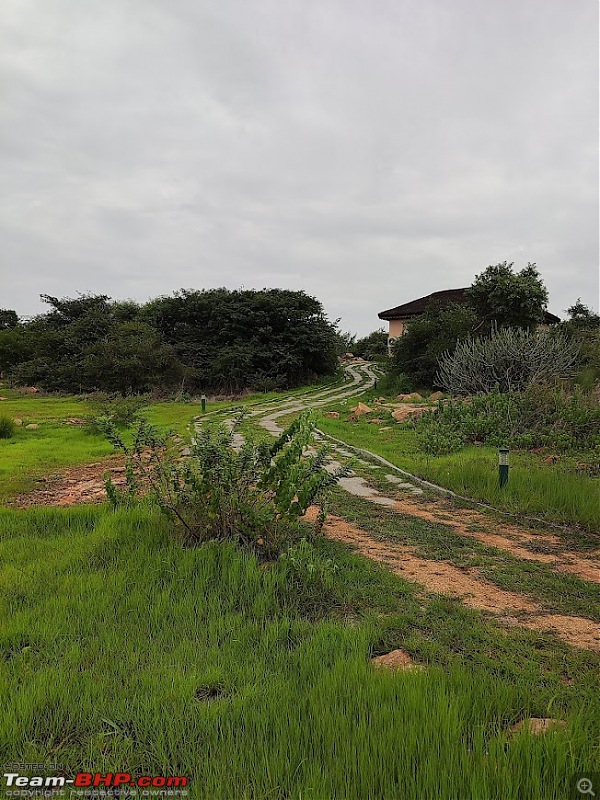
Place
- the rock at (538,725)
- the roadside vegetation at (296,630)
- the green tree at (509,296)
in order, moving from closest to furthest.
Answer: the roadside vegetation at (296,630) → the rock at (538,725) → the green tree at (509,296)

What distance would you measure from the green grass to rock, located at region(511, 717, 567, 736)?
0.05 meters

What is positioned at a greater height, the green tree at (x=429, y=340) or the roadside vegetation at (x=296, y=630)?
the green tree at (x=429, y=340)

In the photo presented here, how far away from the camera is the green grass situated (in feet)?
6.22

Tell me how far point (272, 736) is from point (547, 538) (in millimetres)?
3995

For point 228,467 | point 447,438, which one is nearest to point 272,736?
point 228,467

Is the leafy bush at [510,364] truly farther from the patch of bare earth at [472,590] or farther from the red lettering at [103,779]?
the red lettering at [103,779]

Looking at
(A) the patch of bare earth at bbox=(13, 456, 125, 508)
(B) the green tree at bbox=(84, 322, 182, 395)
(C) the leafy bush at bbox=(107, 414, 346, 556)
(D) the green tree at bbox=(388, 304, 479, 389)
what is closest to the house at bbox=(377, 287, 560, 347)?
(D) the green tree at bbox=(388, 304, 479, 389)

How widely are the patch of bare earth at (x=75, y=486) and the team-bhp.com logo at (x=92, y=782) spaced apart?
4343 mm

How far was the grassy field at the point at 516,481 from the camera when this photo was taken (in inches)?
226

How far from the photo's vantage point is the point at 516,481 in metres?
6.57

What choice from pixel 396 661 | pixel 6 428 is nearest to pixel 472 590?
pixel 396 661

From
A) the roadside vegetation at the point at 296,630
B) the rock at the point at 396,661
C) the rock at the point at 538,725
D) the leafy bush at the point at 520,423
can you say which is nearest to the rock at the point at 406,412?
the leafy bush at the point at 520,423

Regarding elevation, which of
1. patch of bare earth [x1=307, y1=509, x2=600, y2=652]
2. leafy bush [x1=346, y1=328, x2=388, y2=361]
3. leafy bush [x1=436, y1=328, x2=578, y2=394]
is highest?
leafy bush [x1=346, y1=328, x2=388, y2=361]

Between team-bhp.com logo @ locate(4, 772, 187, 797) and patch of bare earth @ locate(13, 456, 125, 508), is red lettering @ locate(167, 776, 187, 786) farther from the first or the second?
patch of bare earth @ locate(13, 456, 125, 508)
